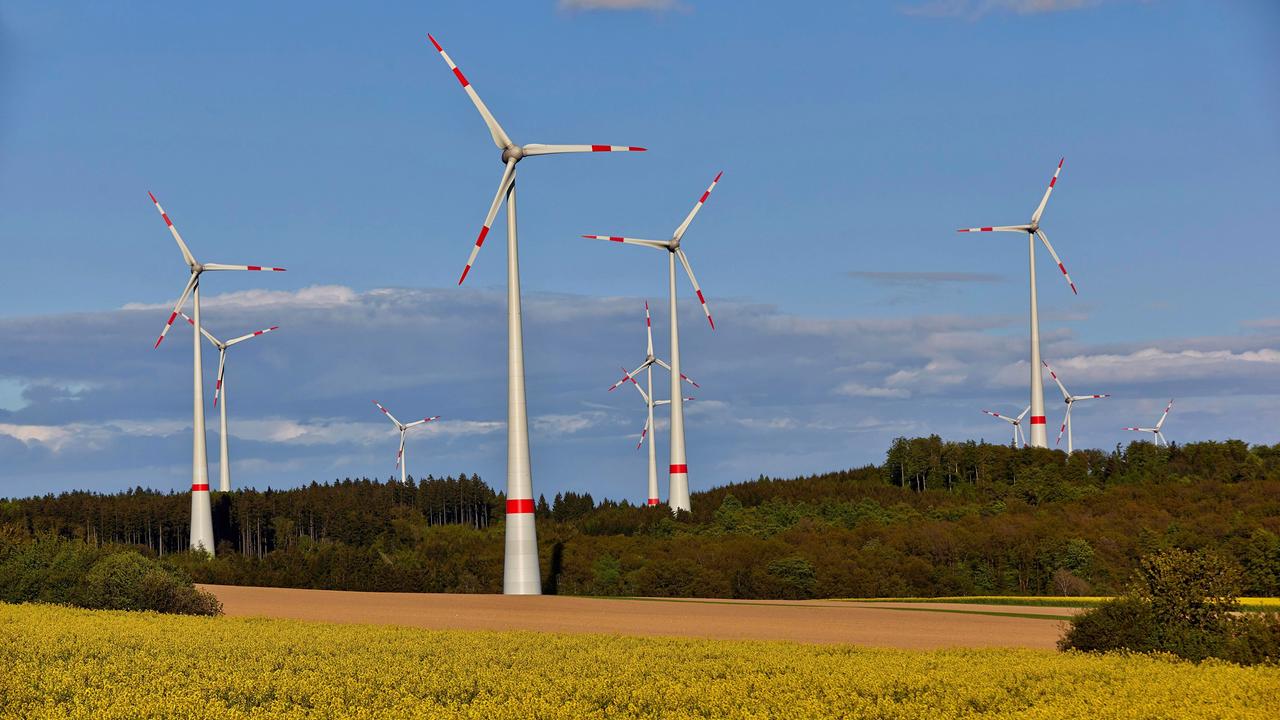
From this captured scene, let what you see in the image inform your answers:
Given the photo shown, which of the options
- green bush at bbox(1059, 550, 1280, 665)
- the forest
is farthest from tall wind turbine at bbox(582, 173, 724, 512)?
green bush at bbox(1059, 550, 1280, 665)

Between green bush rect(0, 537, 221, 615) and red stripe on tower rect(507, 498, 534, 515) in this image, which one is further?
red stripe on tower rect(507, 498, 534, 515)

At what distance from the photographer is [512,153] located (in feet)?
272

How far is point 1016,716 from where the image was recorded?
29.6m

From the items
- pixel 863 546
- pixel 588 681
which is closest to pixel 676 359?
pixel 863 546

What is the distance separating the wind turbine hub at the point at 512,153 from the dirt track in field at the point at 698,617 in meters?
26.6

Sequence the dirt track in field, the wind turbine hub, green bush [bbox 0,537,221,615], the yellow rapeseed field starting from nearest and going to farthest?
the yellow rapeseed field, the dirt track in field, green bush [bbox 0,537,221,615], the wind turbine hub

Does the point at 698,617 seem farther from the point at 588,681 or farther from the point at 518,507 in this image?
the point at 588,681

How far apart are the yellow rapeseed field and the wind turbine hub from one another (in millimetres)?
42130

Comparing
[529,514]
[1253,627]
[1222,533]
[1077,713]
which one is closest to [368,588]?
[529,514]

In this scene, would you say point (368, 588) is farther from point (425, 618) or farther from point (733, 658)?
point (733, 658)

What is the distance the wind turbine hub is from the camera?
82.9 m

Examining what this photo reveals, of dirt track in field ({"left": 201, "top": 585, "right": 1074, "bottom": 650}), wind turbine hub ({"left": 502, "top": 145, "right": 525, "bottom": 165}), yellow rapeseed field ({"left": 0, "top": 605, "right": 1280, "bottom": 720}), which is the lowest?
dirt track in field ({"left": 201, "top": 585, "right": 1074, "bottom": 650})

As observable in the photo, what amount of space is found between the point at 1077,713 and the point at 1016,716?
165 centimetres

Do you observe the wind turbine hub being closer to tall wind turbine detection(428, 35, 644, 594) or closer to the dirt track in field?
tall wind turbine detection(428, 35, 644, 594)
